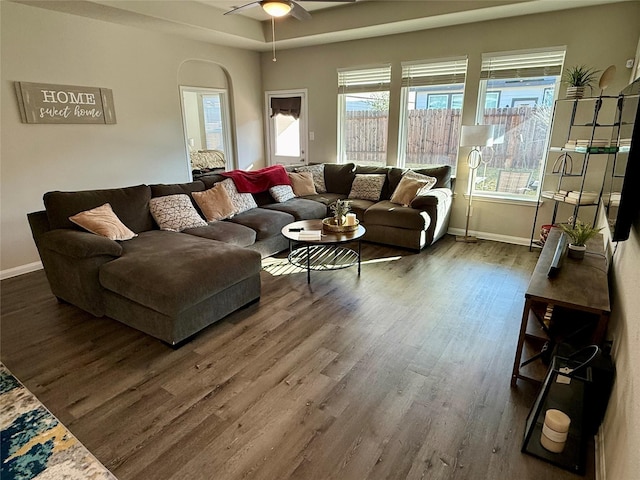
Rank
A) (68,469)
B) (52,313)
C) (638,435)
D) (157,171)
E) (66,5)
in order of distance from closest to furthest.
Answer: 1. (638,435)
2. (68,469)
3. (52,313)
4. (66,5)
5. (157,171)

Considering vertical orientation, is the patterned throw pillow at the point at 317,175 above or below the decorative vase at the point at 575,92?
below

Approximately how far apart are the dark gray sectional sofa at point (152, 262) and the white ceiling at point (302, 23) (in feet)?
6.45

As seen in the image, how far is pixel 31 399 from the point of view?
2127mm

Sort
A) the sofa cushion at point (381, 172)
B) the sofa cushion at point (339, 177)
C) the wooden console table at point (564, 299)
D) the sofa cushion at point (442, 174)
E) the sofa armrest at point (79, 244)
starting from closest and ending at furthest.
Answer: the wooden console table at point (564, 299) → the sofa armrest at point (79, 244) → the sofa cushion at point (442, 174) → the sofa cushion at point (381, 172) → the sofa cushion at point (339, 177)

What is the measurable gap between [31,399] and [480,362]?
2718 millimetres

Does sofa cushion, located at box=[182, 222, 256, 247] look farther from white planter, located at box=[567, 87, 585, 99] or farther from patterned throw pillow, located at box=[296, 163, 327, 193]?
white planter, located at box=[567, 87, 585, 99]

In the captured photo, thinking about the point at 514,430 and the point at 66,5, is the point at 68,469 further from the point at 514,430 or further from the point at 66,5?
the point at 66,5

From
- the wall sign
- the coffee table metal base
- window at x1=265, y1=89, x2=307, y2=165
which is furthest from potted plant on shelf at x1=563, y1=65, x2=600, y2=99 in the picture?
the wall sign

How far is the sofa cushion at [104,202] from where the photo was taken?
311cm

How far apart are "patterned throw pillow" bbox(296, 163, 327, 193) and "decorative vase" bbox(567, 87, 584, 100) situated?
126 inches

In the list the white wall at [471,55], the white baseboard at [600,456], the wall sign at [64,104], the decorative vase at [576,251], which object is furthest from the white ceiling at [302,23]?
the white baseboard at [600,456]

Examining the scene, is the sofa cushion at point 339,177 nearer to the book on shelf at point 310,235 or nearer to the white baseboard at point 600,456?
the book on shelf at point 310,235

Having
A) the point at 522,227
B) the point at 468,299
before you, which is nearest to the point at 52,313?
the point at 468,299

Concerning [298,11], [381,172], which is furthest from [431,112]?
[298,11]
